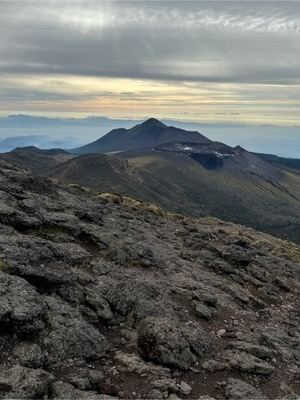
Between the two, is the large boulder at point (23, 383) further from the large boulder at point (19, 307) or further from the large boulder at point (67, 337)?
the large boulder at point (19, 307)

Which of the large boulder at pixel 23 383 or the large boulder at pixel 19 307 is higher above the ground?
the large boulder at pixel 19 307

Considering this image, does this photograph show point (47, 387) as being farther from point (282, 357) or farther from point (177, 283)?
point (177, 283)

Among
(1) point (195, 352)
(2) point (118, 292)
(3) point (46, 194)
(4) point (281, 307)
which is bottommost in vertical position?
(4) point (281, 307)

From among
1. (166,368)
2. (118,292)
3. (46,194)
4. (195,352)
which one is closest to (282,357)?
(195,352)

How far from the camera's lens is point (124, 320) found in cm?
1934

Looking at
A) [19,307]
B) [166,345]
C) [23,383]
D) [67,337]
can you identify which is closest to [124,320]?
[166,345]

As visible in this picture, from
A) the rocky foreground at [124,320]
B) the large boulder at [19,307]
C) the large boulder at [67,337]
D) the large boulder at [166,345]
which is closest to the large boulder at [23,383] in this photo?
the rocky foreground at [124,320]

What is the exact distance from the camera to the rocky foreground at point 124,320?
1422 cm

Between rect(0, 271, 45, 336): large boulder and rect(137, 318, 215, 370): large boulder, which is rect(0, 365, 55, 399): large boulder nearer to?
rect(0, 271, 45, 336): large boulder

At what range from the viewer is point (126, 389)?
45.7ft

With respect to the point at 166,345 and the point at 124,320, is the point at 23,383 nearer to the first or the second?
the point at 166,345

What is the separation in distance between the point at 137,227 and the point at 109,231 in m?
9.54

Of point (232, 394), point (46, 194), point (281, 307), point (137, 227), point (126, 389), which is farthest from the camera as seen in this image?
point (137, 227)

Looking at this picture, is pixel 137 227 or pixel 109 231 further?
pixel 137 227
